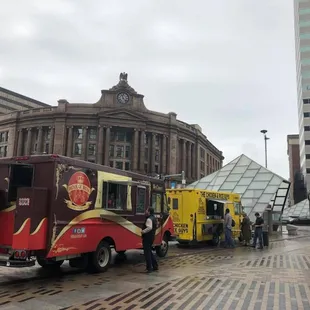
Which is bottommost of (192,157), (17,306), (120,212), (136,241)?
(17,306)

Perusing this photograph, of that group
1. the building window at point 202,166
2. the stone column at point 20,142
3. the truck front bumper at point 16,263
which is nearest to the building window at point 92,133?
the stone column at point 20,142

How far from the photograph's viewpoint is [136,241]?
12.3m

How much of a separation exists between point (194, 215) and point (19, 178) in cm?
1042

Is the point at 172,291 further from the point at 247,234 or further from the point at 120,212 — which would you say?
the point at 247,234

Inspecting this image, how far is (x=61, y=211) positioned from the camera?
909cm

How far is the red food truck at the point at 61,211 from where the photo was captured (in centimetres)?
856

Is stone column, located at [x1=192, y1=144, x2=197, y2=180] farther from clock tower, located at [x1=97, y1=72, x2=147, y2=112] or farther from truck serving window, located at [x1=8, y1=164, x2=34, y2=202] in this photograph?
truck serving window, located at [x1=8, y1=164, x2=34, y2=202]

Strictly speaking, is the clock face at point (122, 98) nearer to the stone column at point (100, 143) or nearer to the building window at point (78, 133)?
the stone column at point (100, 143)

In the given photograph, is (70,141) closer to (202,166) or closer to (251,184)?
(202,166)

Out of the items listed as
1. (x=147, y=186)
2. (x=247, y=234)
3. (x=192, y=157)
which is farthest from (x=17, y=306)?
(x=192, y=157)

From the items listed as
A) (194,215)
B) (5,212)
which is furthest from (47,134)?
(5,212)

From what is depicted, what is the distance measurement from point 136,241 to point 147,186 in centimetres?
191

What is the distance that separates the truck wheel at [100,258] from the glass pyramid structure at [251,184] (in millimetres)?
20153

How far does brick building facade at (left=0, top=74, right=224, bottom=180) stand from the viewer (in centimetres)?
9150
